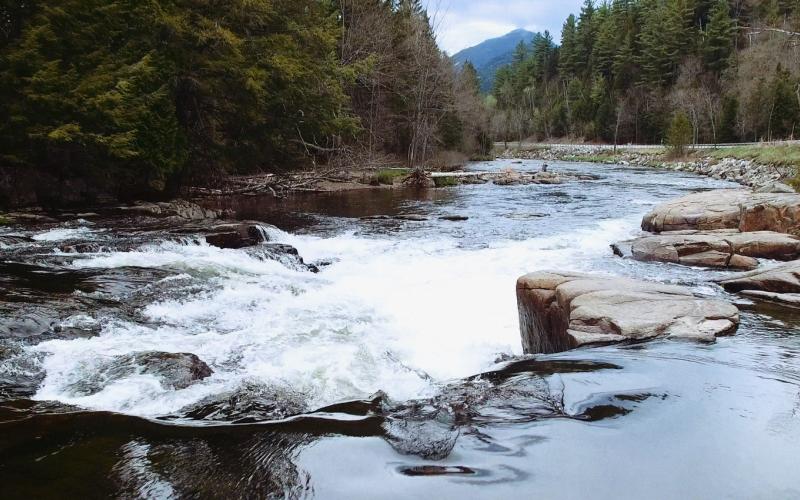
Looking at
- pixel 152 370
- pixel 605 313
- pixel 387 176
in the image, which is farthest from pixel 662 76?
pixel 152 370

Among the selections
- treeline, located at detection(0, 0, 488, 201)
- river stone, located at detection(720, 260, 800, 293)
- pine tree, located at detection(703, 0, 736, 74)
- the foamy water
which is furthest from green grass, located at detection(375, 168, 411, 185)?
pine tree, located at detection(703, 0, 736, 74)

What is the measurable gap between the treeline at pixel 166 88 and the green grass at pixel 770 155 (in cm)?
1993

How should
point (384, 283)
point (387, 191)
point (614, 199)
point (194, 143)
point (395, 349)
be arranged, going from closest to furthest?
point (395, 349) → point (384, 283) → point (194, 143) → point (614, 199) → point (387, 191)

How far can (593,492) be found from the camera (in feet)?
9.25

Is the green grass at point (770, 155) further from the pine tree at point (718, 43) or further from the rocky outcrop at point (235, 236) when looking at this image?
the pine tree at point (718, 43)

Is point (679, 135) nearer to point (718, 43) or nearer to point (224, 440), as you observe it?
point (718, 43)

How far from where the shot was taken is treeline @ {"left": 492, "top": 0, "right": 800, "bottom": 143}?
46000mm

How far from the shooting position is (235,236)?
11.4m

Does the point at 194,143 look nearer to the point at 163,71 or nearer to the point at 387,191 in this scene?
the point at 163,71

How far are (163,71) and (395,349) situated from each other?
15322 millimetres

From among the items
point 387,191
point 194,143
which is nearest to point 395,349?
point 194,143

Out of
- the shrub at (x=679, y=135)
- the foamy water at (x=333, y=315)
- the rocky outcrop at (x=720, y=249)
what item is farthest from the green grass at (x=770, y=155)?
the foamy water at (x=333, y=315)

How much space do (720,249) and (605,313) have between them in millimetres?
6297

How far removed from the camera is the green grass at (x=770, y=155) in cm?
2525
